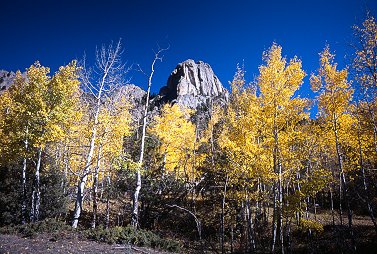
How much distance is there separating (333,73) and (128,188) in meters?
14.6

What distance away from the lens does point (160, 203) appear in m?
17.7

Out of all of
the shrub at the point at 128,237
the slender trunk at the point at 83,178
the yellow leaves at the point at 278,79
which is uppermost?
the yellow leaves at the point at 278,79

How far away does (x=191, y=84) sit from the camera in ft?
320

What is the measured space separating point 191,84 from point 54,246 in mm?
91271

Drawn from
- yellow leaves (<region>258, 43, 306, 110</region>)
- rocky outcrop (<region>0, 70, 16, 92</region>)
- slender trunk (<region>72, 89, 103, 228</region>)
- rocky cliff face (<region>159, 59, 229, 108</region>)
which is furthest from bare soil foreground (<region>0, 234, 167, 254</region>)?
rocky outcrop (<region>0, 70, 16, 92</region>)

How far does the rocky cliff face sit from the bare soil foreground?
257 ft

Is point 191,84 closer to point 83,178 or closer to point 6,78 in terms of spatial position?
point 6,78

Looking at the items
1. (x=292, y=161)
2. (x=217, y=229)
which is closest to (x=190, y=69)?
(x=217, y=229)

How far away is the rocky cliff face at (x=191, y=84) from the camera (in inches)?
3598

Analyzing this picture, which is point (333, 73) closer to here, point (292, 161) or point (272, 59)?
point (272, 59)

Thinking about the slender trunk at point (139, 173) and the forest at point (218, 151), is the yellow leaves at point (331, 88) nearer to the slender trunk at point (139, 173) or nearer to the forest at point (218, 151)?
the forest at point (218, 151)

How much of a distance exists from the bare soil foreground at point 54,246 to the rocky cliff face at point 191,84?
257 feet

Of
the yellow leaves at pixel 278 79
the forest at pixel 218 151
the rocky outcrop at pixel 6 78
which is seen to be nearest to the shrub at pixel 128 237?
the forest at pixel 218 151

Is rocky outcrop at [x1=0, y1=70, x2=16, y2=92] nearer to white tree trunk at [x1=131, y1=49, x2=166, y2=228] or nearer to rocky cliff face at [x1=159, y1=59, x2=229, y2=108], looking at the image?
rocky cliff face at [x1=159, y1=59, x2=229, y2=108]
